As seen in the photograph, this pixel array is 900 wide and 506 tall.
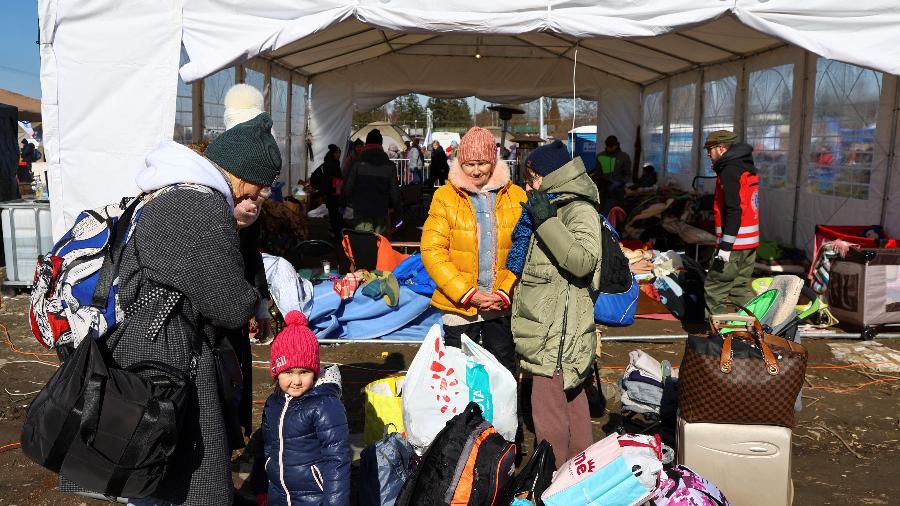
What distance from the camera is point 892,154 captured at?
7816 millimetres

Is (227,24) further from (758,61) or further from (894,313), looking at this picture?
(758,61)

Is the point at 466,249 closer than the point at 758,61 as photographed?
Yes

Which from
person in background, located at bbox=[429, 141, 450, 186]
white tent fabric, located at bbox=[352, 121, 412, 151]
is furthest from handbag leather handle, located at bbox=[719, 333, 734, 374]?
white tent fabric, located at bbox=[352, 121, 412, 151]

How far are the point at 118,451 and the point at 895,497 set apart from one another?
3.69 m

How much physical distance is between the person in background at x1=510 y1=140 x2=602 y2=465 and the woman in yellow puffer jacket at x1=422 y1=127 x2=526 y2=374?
0.35m

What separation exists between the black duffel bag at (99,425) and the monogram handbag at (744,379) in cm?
231

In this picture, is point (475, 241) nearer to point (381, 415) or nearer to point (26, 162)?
point (381, 415)

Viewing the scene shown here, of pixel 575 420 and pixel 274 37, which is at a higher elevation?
pixel 274 37

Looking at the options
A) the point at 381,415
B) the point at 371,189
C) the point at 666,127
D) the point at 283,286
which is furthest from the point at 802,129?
the point at 381,415

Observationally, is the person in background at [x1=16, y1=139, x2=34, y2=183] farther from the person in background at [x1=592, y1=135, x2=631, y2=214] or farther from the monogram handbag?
the monogram handbag

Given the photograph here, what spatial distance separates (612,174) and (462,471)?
34.7ft

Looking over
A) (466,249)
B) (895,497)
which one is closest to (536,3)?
(466,249)

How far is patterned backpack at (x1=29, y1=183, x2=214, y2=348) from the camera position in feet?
7.25

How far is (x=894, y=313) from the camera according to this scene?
257 inches
